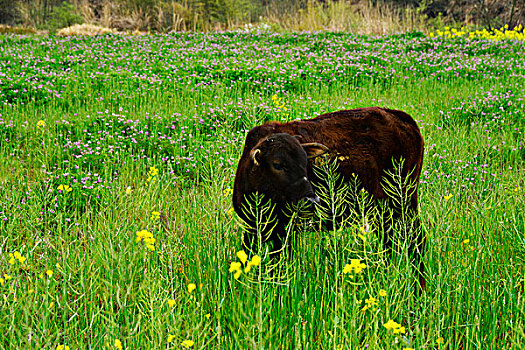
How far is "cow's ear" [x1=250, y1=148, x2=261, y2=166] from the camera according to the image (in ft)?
8.81

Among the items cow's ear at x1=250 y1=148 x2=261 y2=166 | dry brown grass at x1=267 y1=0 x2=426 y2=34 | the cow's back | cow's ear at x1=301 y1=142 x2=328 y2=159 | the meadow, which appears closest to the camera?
the meadow

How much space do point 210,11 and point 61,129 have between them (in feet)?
79.2

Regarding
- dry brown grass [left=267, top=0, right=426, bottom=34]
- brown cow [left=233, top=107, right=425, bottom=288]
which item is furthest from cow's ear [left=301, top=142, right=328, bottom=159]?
dry brown grass [left=267, top=0, right=426, bottom=34]

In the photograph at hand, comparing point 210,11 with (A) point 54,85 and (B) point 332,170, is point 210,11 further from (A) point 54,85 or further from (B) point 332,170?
(B) point 332,170

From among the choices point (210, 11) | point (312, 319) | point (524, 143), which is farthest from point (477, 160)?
point (210, 11)

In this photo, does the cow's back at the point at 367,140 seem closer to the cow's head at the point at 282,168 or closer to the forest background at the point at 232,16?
the cow's head at the point at 282,168

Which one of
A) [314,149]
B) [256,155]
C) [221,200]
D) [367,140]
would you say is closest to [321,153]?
[314,149]

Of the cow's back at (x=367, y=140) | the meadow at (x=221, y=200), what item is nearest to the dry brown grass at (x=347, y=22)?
the meadow at (x=221, y=200)

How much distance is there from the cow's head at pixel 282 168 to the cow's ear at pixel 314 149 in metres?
0.09

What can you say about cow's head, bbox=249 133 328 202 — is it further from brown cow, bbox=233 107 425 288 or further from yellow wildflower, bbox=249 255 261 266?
yellow wildflower, bbox=249 255 261 266

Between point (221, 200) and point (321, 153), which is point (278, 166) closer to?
point (321, 153)

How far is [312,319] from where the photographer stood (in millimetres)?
2342

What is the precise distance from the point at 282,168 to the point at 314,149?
312 millimetres

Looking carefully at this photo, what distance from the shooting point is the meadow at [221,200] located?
2400mm
